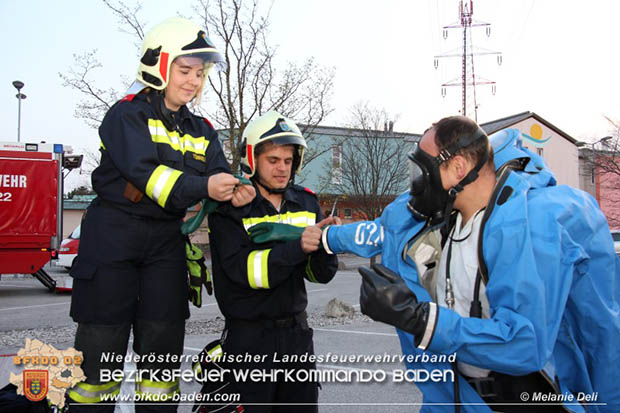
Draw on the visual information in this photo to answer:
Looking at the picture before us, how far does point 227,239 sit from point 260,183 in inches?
19.1

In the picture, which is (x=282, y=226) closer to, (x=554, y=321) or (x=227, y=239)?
(x=227, y=239)

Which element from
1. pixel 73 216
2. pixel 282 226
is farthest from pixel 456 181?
pixel 73 216

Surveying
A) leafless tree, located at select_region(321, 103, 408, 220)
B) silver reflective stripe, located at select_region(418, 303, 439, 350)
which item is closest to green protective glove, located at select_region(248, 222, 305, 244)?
silver reflective stripe, located at select_region(418, 303, 439, 350)

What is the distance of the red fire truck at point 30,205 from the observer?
11750 millimetres

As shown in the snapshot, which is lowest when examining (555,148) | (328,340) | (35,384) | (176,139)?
(328,340)

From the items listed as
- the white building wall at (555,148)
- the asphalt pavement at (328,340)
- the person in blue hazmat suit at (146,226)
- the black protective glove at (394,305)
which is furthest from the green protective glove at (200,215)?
the white building wall at (555,148)

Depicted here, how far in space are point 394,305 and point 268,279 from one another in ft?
3.25

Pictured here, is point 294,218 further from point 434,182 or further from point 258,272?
point 434,182

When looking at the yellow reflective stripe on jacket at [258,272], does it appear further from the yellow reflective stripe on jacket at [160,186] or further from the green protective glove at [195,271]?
the yellow reflective stripe on jacket at [160,186]

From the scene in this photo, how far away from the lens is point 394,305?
1.88 m

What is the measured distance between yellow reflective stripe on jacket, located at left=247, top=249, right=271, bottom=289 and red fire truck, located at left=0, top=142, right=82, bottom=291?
36.3 ft

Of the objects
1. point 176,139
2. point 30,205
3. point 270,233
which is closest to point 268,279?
point 270,233

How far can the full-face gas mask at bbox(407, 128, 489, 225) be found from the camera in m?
2.23

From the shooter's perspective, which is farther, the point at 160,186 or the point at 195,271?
the point at 195,271
